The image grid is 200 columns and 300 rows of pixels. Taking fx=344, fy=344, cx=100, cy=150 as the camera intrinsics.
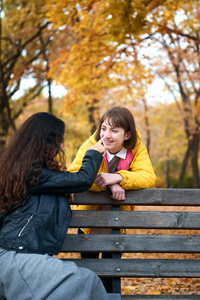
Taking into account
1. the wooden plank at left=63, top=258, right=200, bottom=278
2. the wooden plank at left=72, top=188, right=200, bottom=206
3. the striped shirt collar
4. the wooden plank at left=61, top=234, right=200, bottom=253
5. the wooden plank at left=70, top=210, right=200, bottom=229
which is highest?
the striped shirt collar

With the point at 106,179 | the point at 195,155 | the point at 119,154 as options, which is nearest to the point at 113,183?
the point at 106,179

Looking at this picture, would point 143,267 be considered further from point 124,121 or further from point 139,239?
point 124,121

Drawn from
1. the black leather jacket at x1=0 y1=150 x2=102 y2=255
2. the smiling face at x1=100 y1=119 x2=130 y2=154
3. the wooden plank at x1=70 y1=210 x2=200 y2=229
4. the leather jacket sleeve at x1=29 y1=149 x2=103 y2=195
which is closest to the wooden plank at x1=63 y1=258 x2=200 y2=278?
the wooden plank at x1=70 y1=210 x2=200 y2=229

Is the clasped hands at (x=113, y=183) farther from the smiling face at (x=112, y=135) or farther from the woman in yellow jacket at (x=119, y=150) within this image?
the smiling face at (x=112, y=135)

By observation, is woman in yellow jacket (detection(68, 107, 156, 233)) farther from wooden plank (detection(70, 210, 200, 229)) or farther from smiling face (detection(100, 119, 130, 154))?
wooden plank (detection(70, 210, 200, 229))

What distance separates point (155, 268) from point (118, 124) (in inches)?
49.6

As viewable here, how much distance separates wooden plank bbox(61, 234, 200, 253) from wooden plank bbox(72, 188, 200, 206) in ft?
0.90

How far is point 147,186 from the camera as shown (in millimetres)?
2848

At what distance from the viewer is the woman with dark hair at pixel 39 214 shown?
2111mm

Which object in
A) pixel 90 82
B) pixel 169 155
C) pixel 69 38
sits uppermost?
pixel 69 38

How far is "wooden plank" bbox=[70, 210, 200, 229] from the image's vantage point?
2812 millimetres

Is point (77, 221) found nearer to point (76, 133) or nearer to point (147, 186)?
point (147, 186)

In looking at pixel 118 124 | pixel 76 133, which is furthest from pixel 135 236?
pixel 76 133

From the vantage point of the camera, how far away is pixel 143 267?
2.79 meters
